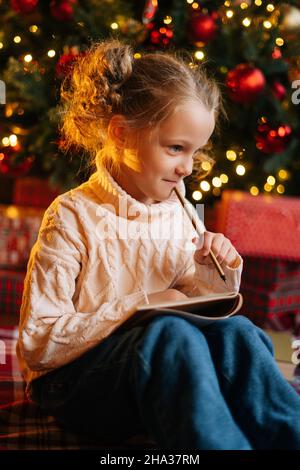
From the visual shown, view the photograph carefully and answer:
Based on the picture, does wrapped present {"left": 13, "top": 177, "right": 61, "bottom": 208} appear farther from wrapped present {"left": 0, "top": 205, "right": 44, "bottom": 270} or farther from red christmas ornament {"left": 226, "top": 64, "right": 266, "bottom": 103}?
red christmas ornament {"left": 226, "top": 64, "right": 266, "bottom": 103}

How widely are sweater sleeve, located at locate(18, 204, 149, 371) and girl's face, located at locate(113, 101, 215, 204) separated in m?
0.14

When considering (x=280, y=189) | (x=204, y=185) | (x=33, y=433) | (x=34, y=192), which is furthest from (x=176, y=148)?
(x=34, y=192)

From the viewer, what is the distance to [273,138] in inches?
72.9

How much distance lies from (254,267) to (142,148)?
885 millimetres

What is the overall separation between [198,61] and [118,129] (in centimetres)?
73

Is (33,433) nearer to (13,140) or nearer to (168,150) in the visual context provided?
(168,150)

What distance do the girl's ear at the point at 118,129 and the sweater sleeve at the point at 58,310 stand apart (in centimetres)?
16

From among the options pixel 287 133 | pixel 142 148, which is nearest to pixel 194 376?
pixel 142 148

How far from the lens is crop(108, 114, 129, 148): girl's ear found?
1.03 m

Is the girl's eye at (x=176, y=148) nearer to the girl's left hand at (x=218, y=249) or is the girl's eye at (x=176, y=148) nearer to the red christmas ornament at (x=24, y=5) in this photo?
the girl's left hand at (x=218, y=249)

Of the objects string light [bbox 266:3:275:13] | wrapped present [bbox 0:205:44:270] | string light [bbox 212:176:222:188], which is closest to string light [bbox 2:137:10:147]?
wrapped present [bbox 0:205:44:270]

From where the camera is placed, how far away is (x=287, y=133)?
1.85 m

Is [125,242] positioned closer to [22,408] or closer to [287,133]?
[22,408]

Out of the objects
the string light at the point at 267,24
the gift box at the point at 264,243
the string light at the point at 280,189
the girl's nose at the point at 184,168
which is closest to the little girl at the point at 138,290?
the girl's nose at the point at 184,168
